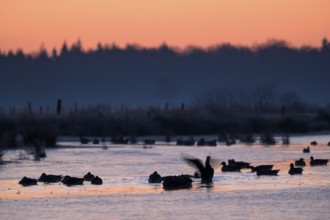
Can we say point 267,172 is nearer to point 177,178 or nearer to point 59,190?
point 177,178

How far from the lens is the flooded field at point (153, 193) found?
2262 centimetres

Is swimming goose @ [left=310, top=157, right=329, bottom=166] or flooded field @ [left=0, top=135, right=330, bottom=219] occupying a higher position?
swimming goose @ [left=310, top=157, right=329, bottom=166]

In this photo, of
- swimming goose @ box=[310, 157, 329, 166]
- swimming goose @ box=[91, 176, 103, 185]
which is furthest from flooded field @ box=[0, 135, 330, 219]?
swimming goose @ box=[310, 157, 329, 166]

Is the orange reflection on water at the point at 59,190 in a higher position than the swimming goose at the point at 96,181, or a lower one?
lower

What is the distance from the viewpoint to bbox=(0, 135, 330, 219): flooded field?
2262 centimetres

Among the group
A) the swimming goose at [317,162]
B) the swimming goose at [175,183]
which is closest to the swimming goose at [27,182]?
the swimming goose at [175,183]

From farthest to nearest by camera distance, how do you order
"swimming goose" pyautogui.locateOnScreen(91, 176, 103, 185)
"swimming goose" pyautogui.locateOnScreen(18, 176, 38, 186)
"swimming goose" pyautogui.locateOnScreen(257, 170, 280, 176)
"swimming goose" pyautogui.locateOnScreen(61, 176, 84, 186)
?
1. "swimming goose" pyautogui.locateOnScreen(257, 170, 280, 176)
2. "swimming goose" pyautogui.locateOnScreen(91, 176, 103, 185)
3. "swimming goose" pyautogui.locateOnScreen(61, 176, 84, 186)
4. "swimming goose" pyautogui.locateOnScreen(18, 176, 38, 186)

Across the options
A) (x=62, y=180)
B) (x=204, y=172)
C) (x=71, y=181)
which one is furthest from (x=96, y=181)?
(x=204, y=172)

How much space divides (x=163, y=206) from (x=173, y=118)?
38.3m

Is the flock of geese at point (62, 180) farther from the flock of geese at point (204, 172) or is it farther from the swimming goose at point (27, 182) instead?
the flock of geese at point (204, 172)

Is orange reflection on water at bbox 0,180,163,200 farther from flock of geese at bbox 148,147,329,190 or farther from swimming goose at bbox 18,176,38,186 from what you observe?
flock of geese at bbox 148,147,329,190

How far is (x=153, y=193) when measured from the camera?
26266 millimetres

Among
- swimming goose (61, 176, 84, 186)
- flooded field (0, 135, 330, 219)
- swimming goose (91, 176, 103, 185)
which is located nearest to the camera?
flooded field (0, 135, 330, 219)

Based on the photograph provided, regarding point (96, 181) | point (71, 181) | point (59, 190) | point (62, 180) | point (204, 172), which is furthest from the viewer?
point (204, 172)
